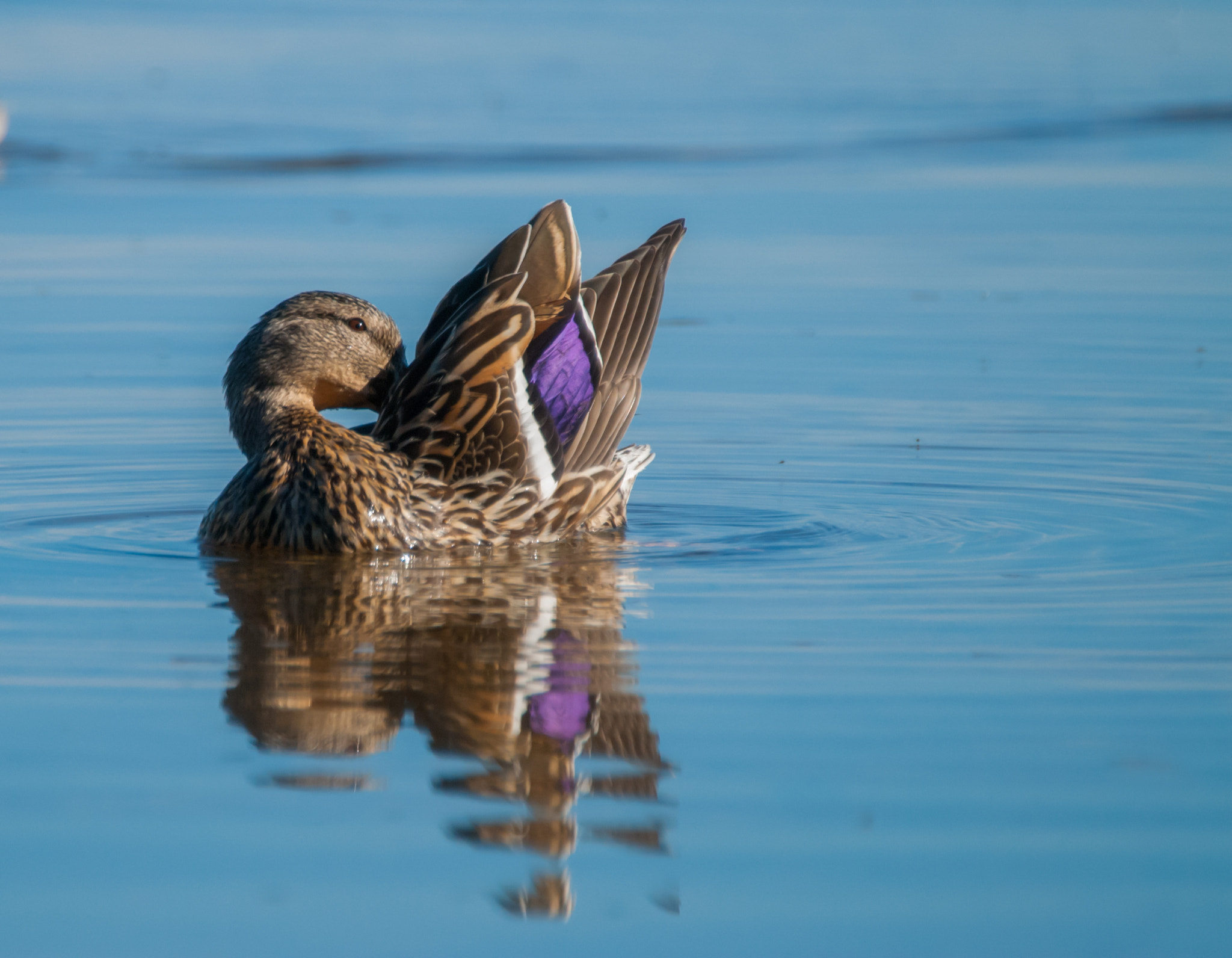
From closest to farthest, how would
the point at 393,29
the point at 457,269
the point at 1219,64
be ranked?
1. the point at 457,269
2. the point at 1219,64
3. the point at 393,29

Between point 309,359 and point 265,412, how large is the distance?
10.9 inches

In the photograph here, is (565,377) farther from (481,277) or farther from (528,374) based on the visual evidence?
(481,277)

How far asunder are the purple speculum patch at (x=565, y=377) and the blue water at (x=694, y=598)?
1.62 ft

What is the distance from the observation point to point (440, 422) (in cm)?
772

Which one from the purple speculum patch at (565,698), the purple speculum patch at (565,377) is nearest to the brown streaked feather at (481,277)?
the purple speculum patch at (565,377)

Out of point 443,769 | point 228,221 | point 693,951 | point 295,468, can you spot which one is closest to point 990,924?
point 693,951

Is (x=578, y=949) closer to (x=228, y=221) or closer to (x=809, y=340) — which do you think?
(x=809, y=340)

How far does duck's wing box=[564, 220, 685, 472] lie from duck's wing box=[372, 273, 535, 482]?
0.53m

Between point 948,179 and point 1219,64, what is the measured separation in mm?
10822

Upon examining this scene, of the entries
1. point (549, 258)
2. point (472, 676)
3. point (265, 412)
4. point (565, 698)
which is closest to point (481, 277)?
point (549, 258)

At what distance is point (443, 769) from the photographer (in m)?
4.64

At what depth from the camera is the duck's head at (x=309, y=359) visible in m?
7.85

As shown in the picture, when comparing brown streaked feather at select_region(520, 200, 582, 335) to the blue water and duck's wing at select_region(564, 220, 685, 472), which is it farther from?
the blue water

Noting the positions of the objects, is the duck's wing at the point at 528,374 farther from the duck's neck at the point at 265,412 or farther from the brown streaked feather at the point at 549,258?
the duck's neck at the point at 265,412
